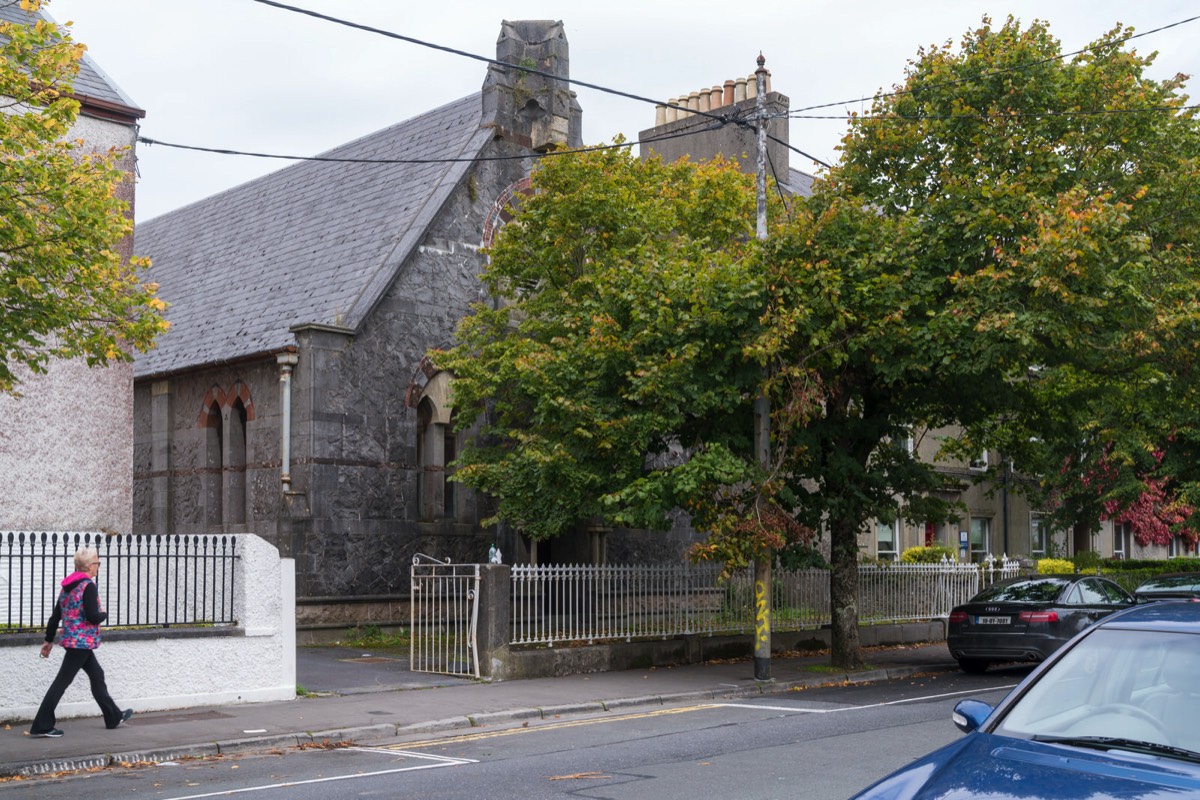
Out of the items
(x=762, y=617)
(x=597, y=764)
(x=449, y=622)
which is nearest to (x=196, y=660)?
(x=449, y=622)

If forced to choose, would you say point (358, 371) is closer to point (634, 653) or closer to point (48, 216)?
point (634, 653)

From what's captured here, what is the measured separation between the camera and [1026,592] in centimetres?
1902

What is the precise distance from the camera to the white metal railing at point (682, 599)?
58.4ft

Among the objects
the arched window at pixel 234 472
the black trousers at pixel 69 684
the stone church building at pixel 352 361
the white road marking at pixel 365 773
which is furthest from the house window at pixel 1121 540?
the black trousers at pixel 69 684

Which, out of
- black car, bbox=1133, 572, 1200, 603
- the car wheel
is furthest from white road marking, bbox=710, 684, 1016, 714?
black car, bbox=1133, 572, 1200, 603

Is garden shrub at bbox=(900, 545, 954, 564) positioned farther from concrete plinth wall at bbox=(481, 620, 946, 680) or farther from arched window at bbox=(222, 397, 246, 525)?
arched window at bbox=(222, 397, 246, 525)

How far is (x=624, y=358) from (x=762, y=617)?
13.6 feet

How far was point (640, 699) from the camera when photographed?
15.7 metres

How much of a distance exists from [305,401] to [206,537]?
7.71m

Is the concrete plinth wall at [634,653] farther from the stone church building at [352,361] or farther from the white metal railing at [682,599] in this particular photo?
the stone church building at [352,361]

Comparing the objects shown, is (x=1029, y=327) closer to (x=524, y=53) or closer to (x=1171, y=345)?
(x=1171, y=345)

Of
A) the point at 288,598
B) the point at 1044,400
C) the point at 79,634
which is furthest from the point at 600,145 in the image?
the point at 79,634

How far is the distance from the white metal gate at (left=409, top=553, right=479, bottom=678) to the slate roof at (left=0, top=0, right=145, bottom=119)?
8.82m

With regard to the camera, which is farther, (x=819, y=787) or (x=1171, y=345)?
(x=1171, y=345)
